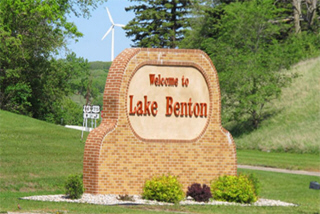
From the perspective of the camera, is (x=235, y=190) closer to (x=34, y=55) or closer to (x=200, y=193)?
(x=200, y=193)

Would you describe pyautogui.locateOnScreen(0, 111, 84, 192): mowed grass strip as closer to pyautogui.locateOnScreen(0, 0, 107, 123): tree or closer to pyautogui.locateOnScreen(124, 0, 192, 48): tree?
pyautogui.locateOnScreen(0, 0, 107, 123): tree

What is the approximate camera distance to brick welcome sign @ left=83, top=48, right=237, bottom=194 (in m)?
20.5

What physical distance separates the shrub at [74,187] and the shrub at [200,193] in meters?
3.81

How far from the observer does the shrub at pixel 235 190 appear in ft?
67.1

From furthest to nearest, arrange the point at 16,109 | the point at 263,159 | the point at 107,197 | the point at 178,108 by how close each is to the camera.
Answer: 1. the point at 16,109
2. the point at 263,159
3. the point at 178,108
4. the point at 107,197

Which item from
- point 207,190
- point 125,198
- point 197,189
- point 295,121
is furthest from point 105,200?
point 295,121

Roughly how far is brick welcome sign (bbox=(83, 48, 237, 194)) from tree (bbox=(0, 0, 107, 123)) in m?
25.5

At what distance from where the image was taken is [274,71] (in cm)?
5850

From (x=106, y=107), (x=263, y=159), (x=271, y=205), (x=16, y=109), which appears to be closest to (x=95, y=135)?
(x=106, y=107)

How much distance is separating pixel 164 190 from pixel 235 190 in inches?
100.0

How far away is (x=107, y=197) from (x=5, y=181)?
629 cm

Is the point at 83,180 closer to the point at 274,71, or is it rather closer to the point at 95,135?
the point at 95,135

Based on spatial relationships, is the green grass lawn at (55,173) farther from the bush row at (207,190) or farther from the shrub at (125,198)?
the shrub at (125,198)

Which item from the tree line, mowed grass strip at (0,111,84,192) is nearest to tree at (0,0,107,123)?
the tree line
